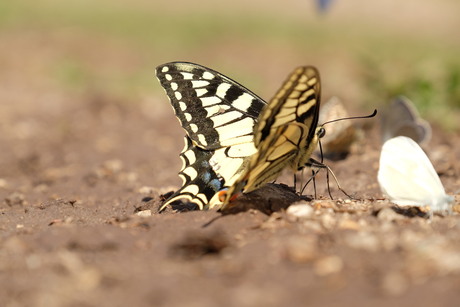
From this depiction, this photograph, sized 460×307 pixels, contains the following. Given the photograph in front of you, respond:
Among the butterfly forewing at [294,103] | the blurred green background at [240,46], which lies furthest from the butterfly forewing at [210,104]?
the blurred green background at [240,46]

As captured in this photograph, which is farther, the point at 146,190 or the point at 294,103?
the point at 146,190

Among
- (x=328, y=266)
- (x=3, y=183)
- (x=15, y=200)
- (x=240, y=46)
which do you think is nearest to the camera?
(x=328, y=266)

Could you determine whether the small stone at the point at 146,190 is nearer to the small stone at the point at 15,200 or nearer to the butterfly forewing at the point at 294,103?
the small stone at the point at 15,200

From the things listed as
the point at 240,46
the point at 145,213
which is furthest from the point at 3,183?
the point at 240,46

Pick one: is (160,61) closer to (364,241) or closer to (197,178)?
(197,178)

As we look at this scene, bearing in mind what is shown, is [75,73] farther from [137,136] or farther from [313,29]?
[313,29]

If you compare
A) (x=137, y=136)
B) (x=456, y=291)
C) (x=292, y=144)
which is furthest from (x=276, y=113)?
(x=137, y=136)
